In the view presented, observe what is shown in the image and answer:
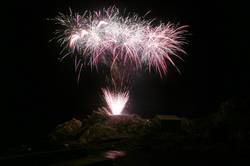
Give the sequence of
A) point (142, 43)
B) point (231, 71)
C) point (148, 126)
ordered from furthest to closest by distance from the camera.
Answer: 1. point (231, 71)
2. point (142, 43)
3. point (148, 126)

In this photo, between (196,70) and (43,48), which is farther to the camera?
(43,48)

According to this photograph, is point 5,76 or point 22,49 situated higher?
point 22,49

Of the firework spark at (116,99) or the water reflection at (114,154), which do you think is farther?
the firework spark at (116,99)

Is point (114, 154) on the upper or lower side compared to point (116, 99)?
lower

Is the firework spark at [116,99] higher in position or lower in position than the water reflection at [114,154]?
higher

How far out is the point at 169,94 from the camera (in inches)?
2290

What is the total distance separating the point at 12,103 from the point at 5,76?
19.0ft

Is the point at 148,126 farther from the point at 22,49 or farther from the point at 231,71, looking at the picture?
Answer: the point at 22,49

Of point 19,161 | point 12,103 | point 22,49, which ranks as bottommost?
point 19,161

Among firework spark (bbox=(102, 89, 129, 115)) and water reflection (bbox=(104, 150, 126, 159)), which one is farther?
firework spark (bbox=(102, 89, 129, 115))

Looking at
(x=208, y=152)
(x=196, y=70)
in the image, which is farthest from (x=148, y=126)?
(x=196, y=70)

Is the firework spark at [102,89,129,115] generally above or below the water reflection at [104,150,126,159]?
above

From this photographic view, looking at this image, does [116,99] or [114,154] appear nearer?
[114,154]

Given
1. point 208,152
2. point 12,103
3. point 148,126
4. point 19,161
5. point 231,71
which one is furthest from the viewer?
point 12,103
